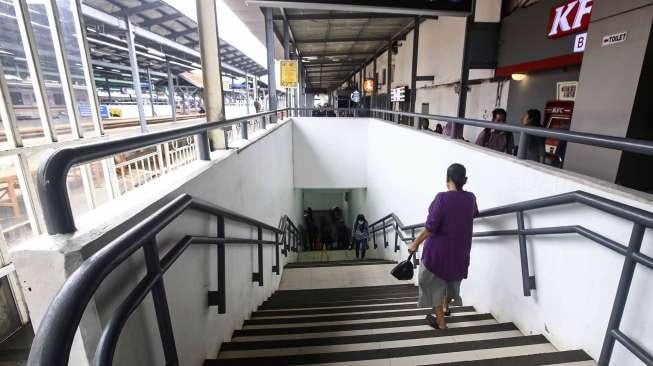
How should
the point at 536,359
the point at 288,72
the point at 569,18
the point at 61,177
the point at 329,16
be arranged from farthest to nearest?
1. the point at 329,16
2. the point at 288,72
3. the point at 569,18
4. the point at 536,359
5. the point at 61,177

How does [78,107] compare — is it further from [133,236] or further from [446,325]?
[446,325]

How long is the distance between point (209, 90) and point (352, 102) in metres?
14.1

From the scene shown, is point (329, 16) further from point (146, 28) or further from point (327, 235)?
point (327, 235)

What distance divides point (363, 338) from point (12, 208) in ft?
13.4

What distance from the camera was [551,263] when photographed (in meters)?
1.84

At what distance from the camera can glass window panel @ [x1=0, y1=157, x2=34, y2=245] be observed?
3314 millimetres

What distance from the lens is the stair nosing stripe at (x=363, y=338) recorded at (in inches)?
83.4

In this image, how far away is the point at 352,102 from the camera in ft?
53.5

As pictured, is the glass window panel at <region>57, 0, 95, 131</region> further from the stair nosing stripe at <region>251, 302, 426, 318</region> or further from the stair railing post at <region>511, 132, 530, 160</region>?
the stair railing post at <region>511, 132, 530, 160</region>

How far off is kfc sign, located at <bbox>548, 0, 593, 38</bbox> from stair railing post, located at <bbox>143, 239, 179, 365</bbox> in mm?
4976

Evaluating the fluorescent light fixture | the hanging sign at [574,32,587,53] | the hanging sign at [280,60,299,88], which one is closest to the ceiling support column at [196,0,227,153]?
the hanging sign at [574,32,587,53]

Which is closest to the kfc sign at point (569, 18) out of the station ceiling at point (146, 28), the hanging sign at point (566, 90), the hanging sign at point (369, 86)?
the hanging sign at point (566, 90)

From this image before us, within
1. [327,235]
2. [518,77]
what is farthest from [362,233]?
[518,77]

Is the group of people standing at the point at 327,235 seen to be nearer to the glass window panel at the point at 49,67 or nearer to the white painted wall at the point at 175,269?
the white painted wall at the point at 175,269
